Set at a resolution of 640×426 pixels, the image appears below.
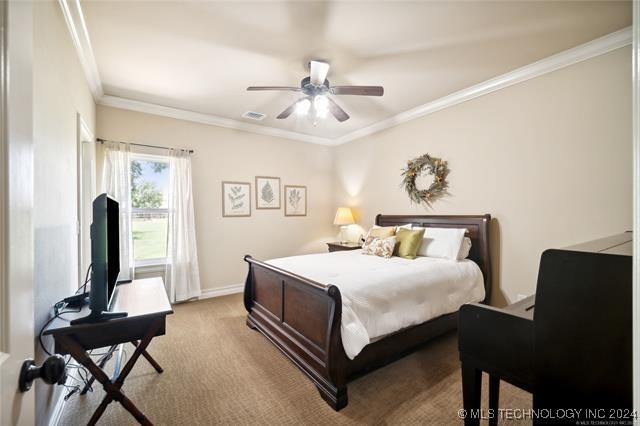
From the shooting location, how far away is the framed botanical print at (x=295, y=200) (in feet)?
16.1

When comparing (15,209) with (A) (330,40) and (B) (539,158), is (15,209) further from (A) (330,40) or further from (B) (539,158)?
(B) (539,158)

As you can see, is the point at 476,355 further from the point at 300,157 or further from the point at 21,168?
the point at 300,157

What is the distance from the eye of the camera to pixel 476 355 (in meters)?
1.45

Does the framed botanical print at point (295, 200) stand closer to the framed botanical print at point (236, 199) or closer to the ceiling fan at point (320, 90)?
the framed botanical print at point (236, 199)

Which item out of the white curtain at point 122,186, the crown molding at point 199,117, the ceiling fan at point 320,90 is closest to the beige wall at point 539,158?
the ceiling fan at point 320,90

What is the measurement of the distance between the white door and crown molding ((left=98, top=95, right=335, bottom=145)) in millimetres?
3429

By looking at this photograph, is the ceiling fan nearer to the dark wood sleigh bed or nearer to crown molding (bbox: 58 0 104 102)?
crown molding (bbox: 58 0 104 102)

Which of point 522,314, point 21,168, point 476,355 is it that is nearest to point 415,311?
point 476,355

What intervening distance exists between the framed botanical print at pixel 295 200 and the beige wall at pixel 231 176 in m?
0.09

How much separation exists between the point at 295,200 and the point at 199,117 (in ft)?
6.63

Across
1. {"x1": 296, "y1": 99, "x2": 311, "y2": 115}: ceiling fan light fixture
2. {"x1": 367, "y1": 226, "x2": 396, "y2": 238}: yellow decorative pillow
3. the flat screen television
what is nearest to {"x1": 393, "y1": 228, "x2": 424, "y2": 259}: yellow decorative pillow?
{"x1": 367, "y1": 226, "x2": 396, "y2": 238}: yellow decorative pillow

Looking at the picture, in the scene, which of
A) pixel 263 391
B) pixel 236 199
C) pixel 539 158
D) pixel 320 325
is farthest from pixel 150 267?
pixel 539 158

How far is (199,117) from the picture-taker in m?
4.04

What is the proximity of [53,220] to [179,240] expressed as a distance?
2.23m
